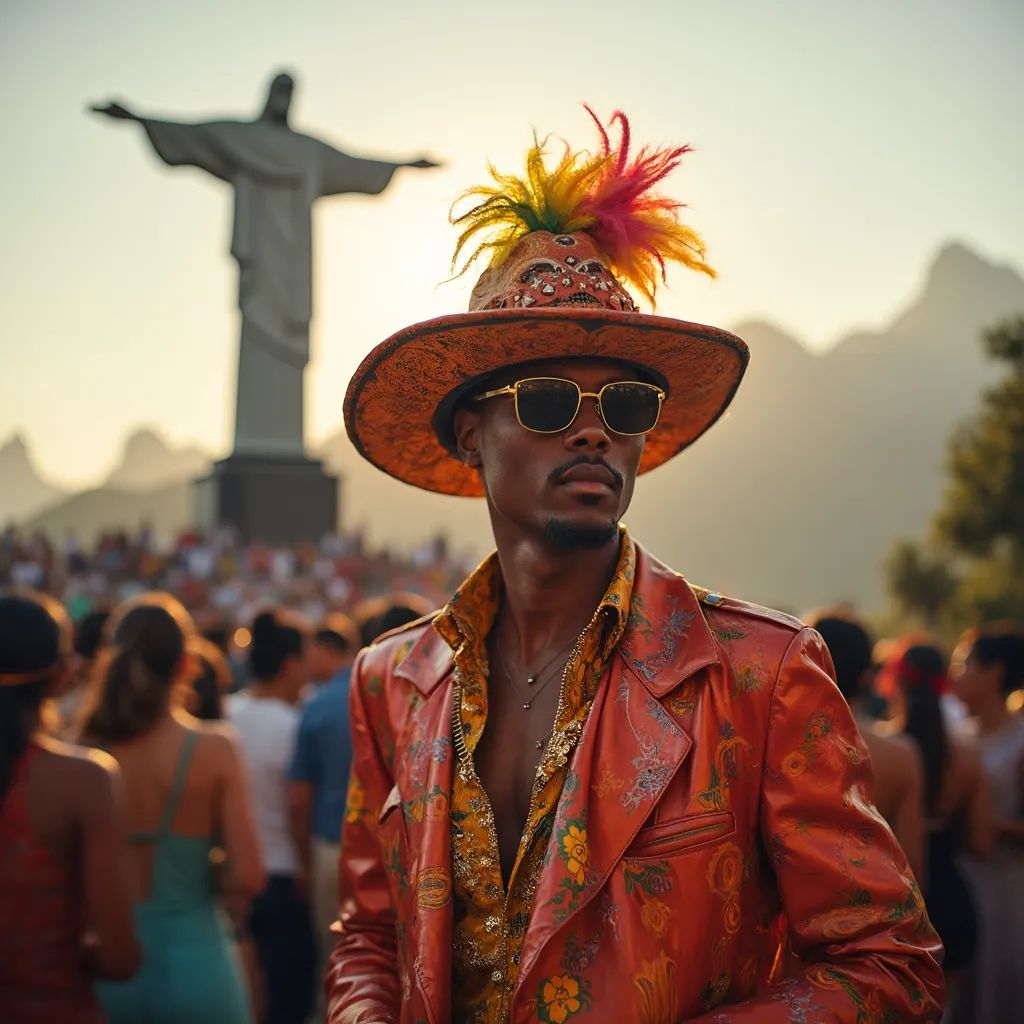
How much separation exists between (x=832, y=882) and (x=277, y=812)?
4.05 meters

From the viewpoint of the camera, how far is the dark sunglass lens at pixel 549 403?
218cm

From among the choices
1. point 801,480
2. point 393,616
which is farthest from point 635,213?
point 801,480

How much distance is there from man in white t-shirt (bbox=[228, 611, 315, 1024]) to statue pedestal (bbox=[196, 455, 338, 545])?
30.0 feet

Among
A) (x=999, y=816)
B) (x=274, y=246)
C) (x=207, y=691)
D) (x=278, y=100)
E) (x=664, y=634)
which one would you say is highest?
(x=278, y=100)

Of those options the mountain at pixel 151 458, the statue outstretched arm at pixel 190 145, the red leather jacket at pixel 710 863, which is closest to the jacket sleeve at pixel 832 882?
the red leather jacket at pixel 710 863

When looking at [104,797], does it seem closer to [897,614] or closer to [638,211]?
[638,211]

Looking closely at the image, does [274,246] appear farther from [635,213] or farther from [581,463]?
[581,463]

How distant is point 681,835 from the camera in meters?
1.80

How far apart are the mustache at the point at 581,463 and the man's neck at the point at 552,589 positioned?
15 centimetres

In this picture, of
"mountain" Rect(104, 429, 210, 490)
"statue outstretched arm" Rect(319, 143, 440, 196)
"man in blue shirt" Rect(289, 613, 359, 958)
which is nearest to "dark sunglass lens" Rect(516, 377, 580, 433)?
"man in blue shirt" Rect(289, 613, 359, 958)

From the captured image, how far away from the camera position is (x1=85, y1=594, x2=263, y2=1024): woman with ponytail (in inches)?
141

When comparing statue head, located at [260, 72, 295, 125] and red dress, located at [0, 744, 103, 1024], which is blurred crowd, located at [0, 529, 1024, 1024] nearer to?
red dress, located at [0, 744, 103, 1024]

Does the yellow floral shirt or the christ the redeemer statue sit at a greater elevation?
the christ the redeemer statue

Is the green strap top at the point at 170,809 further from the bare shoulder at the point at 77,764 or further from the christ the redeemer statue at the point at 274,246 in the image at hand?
the christ the redeemer statue at the point at 274,246
